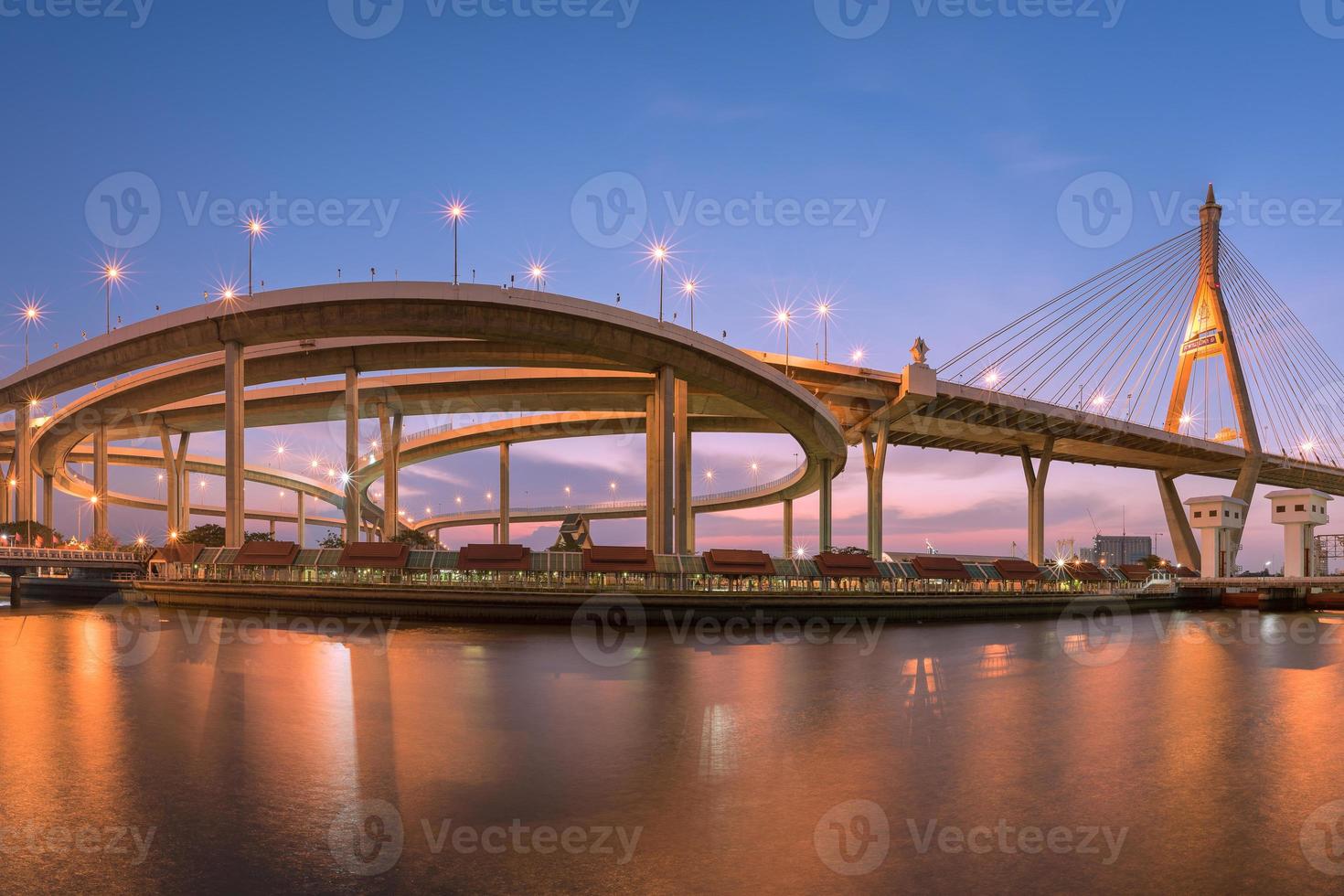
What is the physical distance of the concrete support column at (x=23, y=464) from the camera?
57594mm

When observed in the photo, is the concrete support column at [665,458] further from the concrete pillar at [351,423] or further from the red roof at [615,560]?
the concrete pillar at [351,423]

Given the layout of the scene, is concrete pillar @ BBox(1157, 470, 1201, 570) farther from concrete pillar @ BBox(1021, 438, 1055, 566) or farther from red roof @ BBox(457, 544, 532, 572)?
red roof @ BBox(457, 544, 532, 572)

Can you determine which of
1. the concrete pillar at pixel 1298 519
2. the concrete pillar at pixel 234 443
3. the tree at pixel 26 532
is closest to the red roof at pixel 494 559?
the concrete pillar at pixel 234 443

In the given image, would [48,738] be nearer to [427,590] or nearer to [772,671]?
[772,671]

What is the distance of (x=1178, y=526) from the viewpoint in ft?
251

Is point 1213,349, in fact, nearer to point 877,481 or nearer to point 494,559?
point 877,481

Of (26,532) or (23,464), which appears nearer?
(26,532)

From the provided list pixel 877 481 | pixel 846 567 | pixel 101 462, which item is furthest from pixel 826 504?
pixel 101 462

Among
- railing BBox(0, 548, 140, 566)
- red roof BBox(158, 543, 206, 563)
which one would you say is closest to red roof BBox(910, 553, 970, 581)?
red roof BBox(158, 543, 206, 563)

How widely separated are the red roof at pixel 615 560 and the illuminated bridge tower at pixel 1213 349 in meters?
47.7

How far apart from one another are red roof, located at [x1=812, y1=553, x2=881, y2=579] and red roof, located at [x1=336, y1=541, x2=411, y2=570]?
664 inches

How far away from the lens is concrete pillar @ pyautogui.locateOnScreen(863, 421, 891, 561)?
5878 cm

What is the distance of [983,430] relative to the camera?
6488 cm

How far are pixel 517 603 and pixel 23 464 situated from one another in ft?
170
